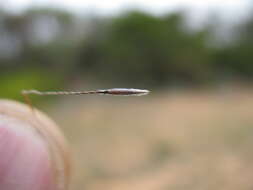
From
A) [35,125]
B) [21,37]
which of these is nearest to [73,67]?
[21,37]

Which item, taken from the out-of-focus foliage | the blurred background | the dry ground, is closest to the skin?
the dry ground

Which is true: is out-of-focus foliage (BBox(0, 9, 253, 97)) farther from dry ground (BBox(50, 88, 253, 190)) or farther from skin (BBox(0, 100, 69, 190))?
skin (BBox(0, 100, 69, 190))

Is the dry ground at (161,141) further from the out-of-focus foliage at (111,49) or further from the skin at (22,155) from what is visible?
the skin at (22,155)

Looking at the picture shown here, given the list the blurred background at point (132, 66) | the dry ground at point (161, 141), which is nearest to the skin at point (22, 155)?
the dry ground at point (161, 141)

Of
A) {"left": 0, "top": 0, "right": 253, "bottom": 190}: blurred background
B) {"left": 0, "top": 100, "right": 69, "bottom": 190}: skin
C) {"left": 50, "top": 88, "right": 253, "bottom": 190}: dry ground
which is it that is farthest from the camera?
{"left": 0, "top": 0, "right": 253, "bottom": 190}: blurred background

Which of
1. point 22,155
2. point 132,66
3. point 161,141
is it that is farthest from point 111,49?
point 22,155

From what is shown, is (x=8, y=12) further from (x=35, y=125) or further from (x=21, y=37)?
(x=35, y=125)
